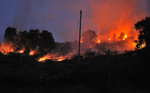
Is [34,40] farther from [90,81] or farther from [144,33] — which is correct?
[144,33]

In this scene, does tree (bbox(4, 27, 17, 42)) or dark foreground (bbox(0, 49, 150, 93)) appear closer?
dark foreground (bbox(0, 49, 150, 93))

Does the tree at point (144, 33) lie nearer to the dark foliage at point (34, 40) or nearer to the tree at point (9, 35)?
the dark foliage at point (34, 40)

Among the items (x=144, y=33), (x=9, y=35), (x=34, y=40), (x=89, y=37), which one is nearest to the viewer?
(x=144, y=33)

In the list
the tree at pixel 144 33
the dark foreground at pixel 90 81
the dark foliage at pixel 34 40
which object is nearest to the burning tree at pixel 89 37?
the dark foliage at pixel 34 40

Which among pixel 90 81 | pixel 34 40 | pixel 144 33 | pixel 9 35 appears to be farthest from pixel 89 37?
pixel 90 81

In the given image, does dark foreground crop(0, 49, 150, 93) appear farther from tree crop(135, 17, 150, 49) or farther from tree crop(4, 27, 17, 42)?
tree crop(4, 27, 17, 42)

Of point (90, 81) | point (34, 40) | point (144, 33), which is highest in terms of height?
point (34, 40)

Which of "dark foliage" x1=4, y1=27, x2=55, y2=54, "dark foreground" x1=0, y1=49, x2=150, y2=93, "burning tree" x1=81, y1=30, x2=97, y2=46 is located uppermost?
"burning tree" x1=81, y1=30, x2=97, y2=46

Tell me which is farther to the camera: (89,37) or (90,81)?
(89,37)

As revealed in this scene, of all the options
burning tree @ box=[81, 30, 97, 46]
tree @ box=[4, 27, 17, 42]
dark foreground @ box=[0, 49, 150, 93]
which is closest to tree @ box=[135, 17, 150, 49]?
dark foreground @ box=[0, 49, 150, 93]

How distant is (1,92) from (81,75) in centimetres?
771

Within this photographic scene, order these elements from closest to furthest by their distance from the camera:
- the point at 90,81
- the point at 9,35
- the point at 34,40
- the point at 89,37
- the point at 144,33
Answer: the point at 90,81 < the point at 144,33 < the point at 34,40 < the point at 9,35 < the point at 89,37

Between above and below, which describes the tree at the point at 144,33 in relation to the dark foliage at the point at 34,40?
below

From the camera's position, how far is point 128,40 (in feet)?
190
